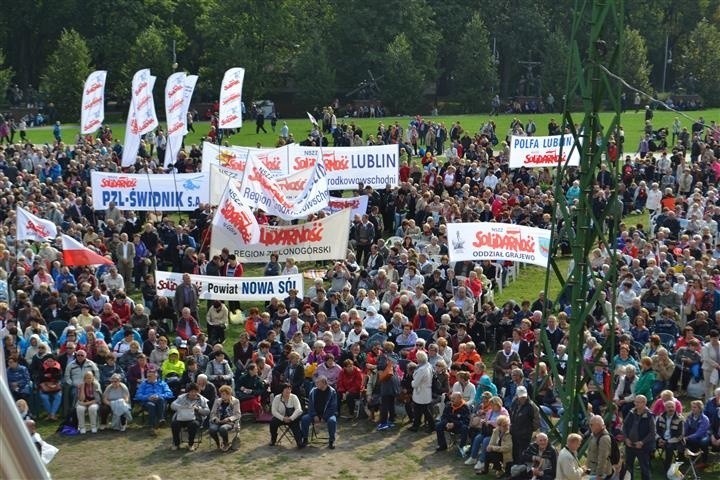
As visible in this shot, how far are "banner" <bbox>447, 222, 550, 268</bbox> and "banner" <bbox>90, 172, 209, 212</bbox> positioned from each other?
23.2ft

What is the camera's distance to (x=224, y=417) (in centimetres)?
1620

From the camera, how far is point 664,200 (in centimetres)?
2794

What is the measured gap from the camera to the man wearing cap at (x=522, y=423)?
14.6 meters

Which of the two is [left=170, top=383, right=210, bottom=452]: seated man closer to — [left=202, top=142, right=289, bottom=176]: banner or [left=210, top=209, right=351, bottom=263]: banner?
[left=210, top=209, right=351, bottom=263]: banner

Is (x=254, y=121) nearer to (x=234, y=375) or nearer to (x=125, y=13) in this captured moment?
(x=125, y=13)

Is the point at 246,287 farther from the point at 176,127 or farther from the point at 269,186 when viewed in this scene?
the point at 176,127

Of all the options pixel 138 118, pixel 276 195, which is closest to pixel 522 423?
pixel 276 195

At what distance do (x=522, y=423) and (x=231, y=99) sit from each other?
61.0 ft

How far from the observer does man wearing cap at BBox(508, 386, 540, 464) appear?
14.6m

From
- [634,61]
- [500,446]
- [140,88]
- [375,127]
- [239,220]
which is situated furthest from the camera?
[634,61]

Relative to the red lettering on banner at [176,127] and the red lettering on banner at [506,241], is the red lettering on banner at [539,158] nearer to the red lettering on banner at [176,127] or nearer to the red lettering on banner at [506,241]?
the red lettering on banner at [176,127]

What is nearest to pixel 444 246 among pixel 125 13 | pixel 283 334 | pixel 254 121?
pixel 283 334

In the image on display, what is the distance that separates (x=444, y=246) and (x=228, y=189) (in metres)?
4.28

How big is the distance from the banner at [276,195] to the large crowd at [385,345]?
131cm
